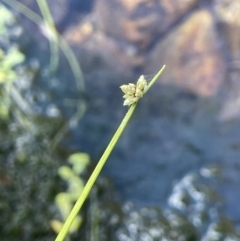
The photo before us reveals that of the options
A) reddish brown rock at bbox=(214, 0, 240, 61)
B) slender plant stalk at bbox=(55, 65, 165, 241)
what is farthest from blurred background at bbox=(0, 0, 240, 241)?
slender plant stalk at bbox=(55, 65, 165, 241)

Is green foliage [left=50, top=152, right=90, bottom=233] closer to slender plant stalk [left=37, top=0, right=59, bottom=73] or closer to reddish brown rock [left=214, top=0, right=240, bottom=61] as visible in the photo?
slender plant stalk [left=37, top=0, right=59, bottom=73]

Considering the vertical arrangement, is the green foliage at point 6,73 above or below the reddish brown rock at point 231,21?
below

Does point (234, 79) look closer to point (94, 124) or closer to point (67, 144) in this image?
point (94, 124)

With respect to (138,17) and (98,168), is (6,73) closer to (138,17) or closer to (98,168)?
(138,17)

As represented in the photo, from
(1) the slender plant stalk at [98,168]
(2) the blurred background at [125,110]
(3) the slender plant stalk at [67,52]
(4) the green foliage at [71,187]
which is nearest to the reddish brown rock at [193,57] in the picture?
(2) the blurred background at [125,110]

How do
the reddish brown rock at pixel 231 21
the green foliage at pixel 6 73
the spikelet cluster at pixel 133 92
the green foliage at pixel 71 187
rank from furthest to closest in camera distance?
1. the reddish brown rock at pixel 231 21
2. the green foliage at pixel 6 73
3. the green foliage at pixel 71 187
4. the spikelet cluster at pixel 133 92

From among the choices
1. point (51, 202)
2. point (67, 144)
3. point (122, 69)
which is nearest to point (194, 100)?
point (122, 69)

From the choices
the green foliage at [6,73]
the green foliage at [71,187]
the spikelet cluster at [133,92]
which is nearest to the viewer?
the spikelet cluster at [133,92]

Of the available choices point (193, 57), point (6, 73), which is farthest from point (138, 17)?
point (6, 73)

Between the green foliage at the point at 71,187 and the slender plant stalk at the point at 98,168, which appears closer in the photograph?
the slender plant stalk at the point at 98,168

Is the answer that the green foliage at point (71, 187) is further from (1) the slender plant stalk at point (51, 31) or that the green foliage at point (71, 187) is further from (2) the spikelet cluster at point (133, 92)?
(2) the spikelet cluster at point (133, 92)
